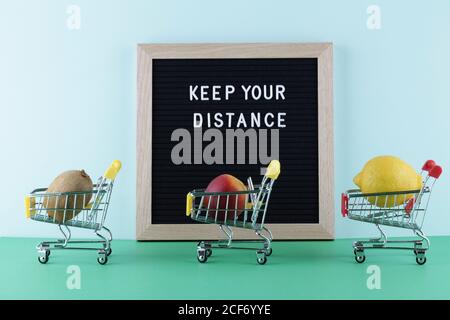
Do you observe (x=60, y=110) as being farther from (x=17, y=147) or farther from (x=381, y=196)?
(x=381, y=196)

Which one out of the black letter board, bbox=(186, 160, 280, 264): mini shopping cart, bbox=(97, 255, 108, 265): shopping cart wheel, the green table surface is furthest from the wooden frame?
bbox=(97, 255, 108, 265): shopping cart wheel

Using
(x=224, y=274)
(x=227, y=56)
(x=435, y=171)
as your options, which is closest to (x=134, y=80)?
(x=227, y=56)

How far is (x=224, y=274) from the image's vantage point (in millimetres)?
2885

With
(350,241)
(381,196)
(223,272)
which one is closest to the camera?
(223,272)

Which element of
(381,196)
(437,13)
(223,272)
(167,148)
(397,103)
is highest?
(437,13)

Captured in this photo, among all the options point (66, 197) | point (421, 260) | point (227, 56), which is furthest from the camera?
point (227, 56)

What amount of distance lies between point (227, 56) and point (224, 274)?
5.86 ft

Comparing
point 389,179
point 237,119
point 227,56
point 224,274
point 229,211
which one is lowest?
point 224,274

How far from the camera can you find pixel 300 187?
4172mm

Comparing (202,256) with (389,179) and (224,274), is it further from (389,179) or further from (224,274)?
(389,179)

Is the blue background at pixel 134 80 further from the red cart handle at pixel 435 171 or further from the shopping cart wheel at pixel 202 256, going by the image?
the shopping cart wheel at pixel 202 256

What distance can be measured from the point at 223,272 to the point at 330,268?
20.5 inches

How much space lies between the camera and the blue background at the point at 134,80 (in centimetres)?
421

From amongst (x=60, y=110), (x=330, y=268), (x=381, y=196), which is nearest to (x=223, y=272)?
(x=330, y=268)
